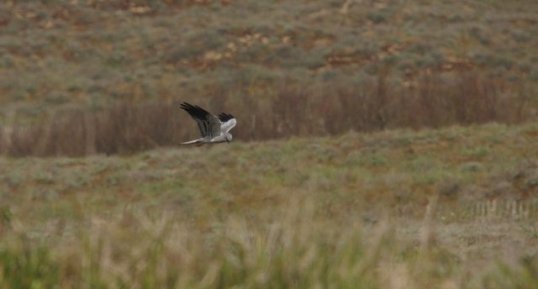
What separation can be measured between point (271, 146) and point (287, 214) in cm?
1714

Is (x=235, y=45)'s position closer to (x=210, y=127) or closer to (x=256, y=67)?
(x=256, y=67)

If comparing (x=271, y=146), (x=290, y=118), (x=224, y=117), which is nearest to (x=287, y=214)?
(x=224, y=117)

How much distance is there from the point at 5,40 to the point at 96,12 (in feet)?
12.7

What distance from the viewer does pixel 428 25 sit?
45.5 m

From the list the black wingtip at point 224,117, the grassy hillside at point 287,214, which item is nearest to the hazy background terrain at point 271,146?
the grassy hillside at point 287,214

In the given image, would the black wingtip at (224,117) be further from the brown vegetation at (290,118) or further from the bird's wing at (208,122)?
the brown vegetation at (290,118)

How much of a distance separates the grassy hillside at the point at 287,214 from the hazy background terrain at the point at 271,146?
3 centimetres

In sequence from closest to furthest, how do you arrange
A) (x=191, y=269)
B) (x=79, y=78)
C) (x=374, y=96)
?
(x=191, y=269) → (x=374, y=96) → (x=79, y=78)

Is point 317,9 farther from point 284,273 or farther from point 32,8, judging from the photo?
point 284,273

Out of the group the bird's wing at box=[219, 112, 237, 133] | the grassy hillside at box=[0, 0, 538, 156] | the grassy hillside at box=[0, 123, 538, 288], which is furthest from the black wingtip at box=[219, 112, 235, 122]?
the grassy hillside at box=[0, 0, 538, 156]

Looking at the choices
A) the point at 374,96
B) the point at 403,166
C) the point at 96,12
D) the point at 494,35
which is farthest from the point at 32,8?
the point at 403,166

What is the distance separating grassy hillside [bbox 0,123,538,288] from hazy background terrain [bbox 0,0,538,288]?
0.08 ft

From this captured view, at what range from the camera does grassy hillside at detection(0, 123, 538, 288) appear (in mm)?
8359

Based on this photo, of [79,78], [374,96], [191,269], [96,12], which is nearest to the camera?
[191,269]
